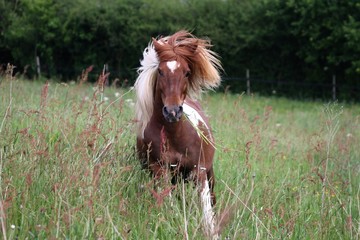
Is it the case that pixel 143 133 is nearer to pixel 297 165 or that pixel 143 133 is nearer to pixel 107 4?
pixel 297 165

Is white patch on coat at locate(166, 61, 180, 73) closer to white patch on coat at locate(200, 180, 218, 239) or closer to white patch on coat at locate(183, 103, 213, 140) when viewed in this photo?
white patch on coat at locate(183, 103, 213, 140)

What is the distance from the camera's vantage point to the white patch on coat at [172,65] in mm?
4330

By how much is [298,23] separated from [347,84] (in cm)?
286

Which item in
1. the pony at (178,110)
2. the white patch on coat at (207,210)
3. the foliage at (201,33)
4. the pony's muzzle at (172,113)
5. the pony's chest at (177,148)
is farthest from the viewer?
the foliage at (201,33)

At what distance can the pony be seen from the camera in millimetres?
4328

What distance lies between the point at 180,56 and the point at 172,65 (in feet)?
0.60

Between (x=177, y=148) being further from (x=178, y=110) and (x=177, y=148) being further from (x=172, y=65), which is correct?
(x=172, y=65)

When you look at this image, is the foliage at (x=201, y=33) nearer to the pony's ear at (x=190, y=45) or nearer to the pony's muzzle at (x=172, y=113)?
the pony's ear at (x=190, y=45)

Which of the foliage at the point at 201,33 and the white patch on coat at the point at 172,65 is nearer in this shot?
the white patch on coat at the point at 172,65

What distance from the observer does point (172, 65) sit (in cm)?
435

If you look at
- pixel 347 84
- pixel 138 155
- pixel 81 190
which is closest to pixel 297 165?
pixel 138 155

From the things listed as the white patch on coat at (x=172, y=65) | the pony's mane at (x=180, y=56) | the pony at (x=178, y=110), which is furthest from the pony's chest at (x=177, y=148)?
the white patch on coat at (x=172, y=65)

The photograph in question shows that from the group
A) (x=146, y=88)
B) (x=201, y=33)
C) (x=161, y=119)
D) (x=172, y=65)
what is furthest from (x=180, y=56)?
(x=201, y=33)

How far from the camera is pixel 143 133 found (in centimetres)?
470
